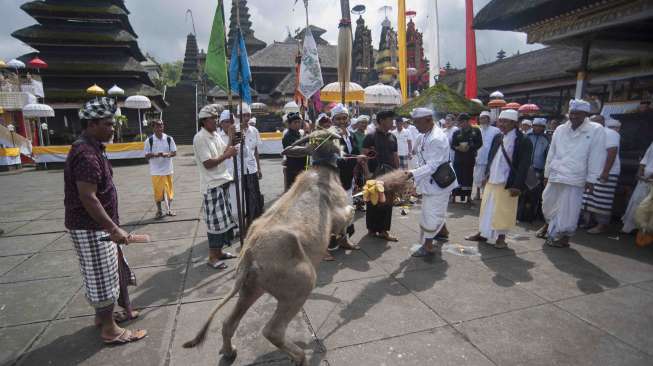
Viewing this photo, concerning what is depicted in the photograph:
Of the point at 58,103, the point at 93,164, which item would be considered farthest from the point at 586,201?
the point at 58,103

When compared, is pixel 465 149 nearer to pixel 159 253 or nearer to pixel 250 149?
pixel 250 149

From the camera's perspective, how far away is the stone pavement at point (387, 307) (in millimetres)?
2840

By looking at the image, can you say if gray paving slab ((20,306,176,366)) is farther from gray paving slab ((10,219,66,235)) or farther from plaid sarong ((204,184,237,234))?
gray paving slab ((10,219,66,235))

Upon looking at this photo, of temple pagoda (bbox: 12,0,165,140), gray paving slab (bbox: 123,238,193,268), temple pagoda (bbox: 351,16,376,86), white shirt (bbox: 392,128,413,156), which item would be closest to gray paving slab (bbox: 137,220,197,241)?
gray paving slab (bbox: 123,238,193,268)

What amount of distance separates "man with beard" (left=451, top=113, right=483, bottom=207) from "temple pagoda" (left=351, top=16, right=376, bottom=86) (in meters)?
22.7

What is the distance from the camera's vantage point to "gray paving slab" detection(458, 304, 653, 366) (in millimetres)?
2713

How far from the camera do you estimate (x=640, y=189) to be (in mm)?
5801

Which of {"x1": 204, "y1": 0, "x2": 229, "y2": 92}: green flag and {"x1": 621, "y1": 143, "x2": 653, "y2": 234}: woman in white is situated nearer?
{"x1": 204, "y1": 0, "x2": 229, "y2": 92}: green flag

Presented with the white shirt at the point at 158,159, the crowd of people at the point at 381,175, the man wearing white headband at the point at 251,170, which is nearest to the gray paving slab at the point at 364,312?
the crowd of people at the point at 381,175

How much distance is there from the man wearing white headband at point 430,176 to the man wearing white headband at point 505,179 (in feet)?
3.16

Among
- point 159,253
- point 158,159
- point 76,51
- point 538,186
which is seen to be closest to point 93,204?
point 159,253

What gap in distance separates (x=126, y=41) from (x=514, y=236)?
30947 mm

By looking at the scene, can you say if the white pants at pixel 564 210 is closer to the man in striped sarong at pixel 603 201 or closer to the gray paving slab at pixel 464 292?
the man in striped sarong at pixel 603 201

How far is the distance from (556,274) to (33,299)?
623 centimetres
